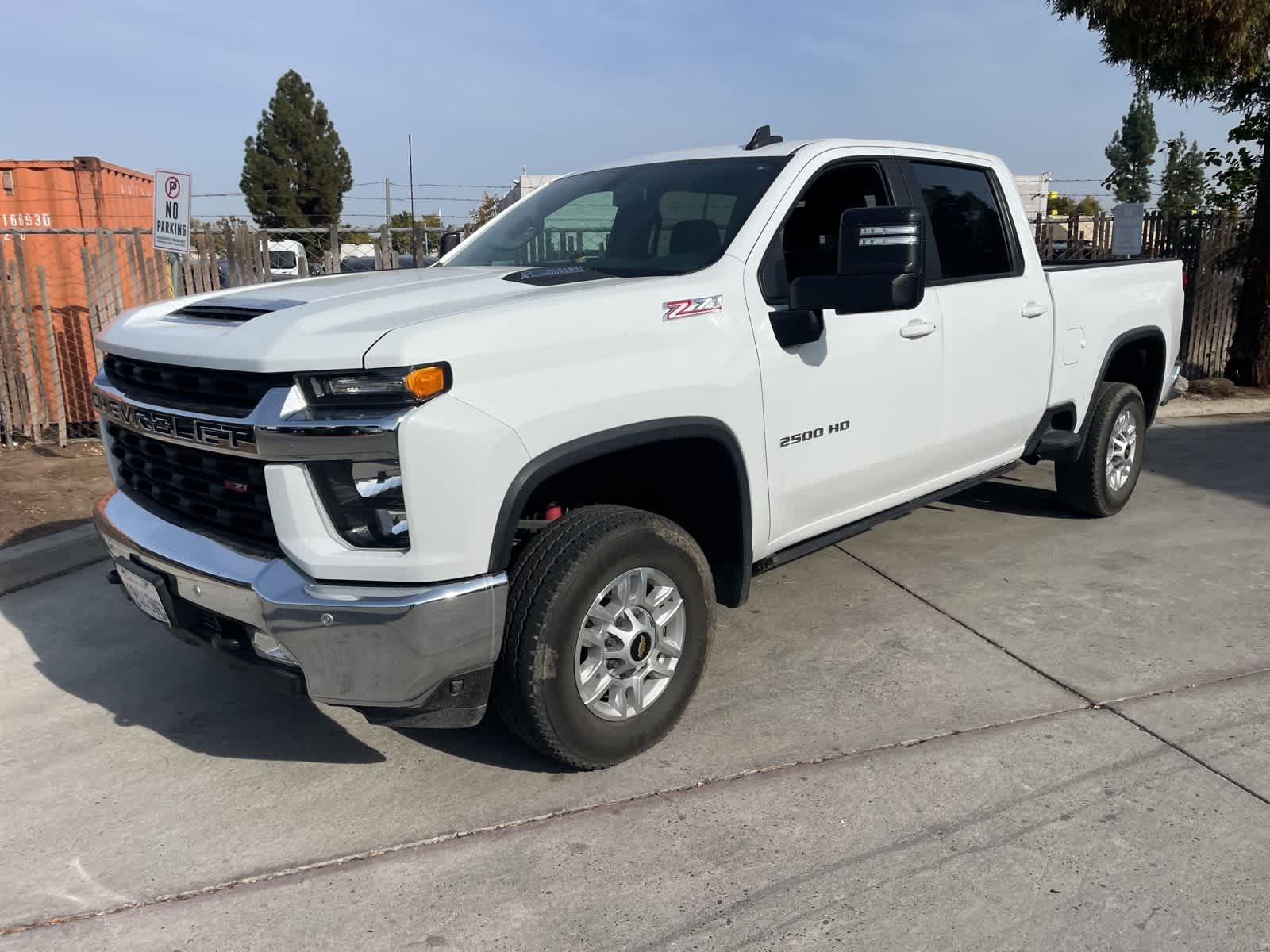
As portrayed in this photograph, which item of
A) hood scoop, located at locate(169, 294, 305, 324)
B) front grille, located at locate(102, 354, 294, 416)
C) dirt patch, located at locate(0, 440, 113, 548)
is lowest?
dirt patch, located at locate(0, 440, 113, 548)

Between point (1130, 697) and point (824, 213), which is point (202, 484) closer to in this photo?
point (824, 213)

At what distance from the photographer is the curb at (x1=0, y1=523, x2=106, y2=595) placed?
201 inches

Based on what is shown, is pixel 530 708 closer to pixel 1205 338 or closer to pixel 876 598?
pixel 876 598

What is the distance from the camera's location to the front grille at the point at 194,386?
2.70 m

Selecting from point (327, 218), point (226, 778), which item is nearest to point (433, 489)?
point (226, 778)

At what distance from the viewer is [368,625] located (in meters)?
2.61

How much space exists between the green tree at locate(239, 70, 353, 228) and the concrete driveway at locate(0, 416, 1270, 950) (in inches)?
1590

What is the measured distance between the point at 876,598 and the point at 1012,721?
126 centimetres

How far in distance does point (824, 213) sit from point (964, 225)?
0.90 m

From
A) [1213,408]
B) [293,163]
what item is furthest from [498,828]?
[293,163]

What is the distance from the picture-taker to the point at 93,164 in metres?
10.0

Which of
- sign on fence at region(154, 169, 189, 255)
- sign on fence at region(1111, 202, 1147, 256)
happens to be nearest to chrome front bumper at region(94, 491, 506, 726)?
sign on fence at region(154, 169, 189, 255)

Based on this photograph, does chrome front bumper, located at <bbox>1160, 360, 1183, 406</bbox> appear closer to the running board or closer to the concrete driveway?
the concrete driveway

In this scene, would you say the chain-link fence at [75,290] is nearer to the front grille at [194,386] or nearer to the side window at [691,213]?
the side window at [691,213]
